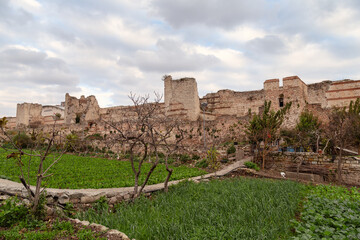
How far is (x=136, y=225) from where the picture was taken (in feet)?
13.4

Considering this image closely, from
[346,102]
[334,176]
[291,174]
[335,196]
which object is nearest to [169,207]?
[335,196]

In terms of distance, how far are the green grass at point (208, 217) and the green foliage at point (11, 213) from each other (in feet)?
3.37

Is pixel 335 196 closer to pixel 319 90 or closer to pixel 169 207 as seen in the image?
pixel 169 207

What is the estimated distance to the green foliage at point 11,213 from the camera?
404cm

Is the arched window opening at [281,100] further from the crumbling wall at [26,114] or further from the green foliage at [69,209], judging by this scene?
the crumbling wall at [26,114]

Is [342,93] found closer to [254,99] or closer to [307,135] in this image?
[254,99]

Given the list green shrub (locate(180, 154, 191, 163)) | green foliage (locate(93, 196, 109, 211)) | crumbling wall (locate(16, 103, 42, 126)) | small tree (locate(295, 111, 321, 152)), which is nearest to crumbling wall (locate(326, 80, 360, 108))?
small tree (locate(295, 111, 321, 152))

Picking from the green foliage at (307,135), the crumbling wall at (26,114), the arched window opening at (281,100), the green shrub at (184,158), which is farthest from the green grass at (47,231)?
the crumbling wall at (26,114)

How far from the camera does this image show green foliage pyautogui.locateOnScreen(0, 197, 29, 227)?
404 centimetres

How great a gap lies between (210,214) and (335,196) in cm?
405

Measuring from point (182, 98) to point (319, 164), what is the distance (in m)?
13.6

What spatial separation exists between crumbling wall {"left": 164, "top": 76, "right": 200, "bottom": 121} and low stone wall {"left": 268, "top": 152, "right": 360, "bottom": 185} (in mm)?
10438

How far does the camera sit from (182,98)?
74.4ft

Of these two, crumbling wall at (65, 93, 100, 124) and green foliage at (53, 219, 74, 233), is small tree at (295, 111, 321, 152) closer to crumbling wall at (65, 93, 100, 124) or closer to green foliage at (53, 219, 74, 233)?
green foliage at (53, 219, 74, 233)
